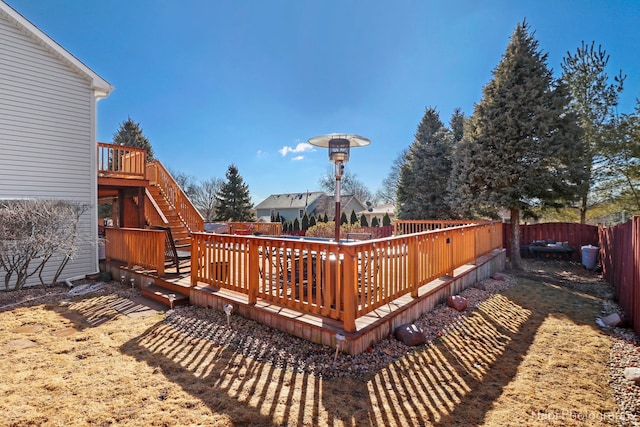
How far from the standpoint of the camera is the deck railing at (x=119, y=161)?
28.8ft

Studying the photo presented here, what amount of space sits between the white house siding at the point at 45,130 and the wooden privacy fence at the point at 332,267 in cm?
518

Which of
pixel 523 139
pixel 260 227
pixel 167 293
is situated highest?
pixel 523 139

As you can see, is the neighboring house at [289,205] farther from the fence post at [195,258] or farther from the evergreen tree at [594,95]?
the fence post at [195,258]

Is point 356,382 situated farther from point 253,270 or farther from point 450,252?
point 450,252

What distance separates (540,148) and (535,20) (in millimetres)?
4383

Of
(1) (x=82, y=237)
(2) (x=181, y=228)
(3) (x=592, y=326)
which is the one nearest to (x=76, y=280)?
(1) (x=82, y=237)

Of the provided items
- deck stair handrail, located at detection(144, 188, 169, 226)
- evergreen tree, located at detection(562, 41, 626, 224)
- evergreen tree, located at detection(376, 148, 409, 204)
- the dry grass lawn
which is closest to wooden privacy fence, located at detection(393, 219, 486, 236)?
the dry grass lawn

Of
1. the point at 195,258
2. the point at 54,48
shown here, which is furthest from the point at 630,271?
the point at 54,48

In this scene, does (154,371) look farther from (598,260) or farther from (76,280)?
(598,260)

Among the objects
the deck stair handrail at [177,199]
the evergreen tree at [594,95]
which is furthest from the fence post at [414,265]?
the evergreen tree at [594,95]

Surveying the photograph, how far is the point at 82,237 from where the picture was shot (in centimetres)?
789

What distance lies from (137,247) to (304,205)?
30350 millimetres

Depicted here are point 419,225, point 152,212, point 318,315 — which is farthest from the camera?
point 419,225

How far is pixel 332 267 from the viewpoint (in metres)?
4.16
